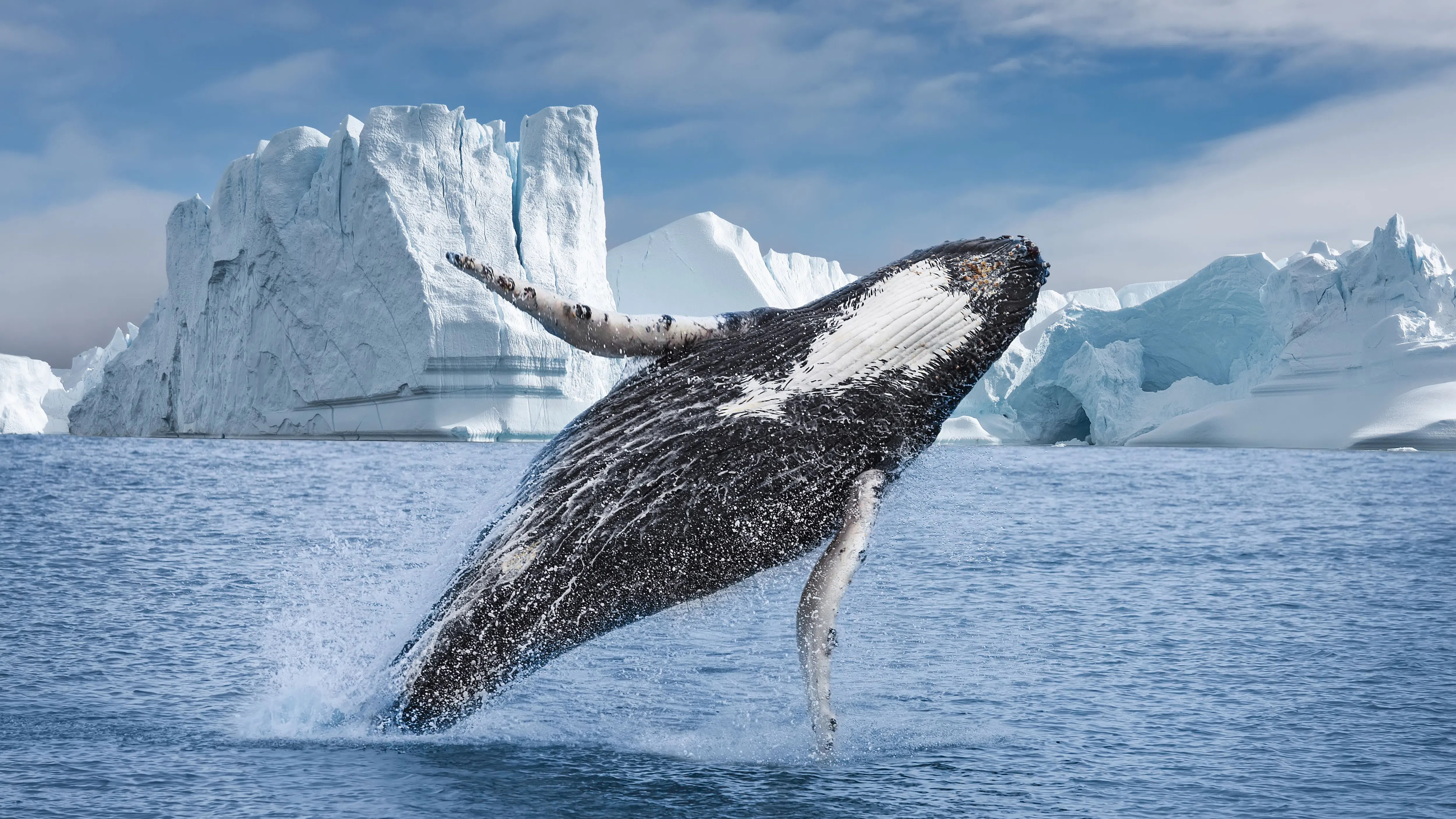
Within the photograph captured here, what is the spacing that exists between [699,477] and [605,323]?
872 mm

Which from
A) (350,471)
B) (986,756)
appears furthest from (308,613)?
(350,471)

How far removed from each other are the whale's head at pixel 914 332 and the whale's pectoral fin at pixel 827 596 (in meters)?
0.53

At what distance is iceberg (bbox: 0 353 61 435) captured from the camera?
75938mm

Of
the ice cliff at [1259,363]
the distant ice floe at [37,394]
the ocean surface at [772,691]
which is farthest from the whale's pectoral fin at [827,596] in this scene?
the distant ice floe at [37,394]

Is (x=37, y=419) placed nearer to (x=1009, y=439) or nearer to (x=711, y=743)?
(x=1009, y=439)

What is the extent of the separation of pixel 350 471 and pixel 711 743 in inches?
1168

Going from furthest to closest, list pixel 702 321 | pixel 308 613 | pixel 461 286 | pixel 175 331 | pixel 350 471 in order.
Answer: pixel 175 331, pixel 461 286, pixel 350 471, pixel 308 613, pixel 702 321

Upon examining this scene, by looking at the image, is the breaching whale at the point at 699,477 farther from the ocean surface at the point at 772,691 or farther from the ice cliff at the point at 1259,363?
the ice cliff at the point at 1259,363

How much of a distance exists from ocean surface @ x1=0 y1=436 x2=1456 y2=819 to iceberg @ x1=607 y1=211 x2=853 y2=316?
65.2 metres

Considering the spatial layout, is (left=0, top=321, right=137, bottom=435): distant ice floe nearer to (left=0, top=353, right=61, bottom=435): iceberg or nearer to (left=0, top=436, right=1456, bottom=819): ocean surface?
(left=0, top=353, right=61, bottom=435): iceberg

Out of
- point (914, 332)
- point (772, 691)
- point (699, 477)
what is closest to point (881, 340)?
point (914, 332)

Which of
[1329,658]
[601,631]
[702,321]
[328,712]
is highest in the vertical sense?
[702,321]

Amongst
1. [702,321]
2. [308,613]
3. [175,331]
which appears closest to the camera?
[702,321]

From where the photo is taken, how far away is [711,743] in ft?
19.7
